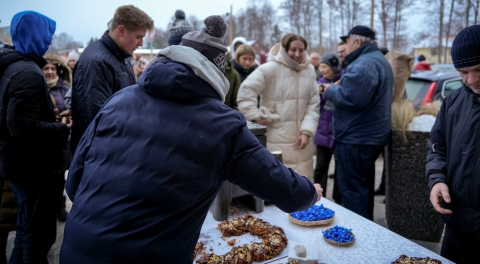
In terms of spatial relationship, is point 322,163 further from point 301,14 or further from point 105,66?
point 301,14

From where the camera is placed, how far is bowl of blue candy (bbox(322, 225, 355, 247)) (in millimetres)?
1611

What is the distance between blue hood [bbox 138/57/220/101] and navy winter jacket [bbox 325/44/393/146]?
212 centimetres

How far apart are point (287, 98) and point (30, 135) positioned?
2.10 metres

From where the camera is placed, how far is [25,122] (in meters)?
2.16

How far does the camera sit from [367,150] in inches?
123

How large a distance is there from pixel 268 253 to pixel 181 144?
667mm

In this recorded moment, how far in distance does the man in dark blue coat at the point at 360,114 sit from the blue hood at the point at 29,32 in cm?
220

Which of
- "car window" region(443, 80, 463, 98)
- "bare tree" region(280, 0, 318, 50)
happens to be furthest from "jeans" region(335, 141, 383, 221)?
"bare tree" region(280, 0, 318, 50)

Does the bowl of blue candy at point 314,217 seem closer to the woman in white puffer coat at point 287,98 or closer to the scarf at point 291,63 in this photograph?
the woman in white puffer coat at point 287,98

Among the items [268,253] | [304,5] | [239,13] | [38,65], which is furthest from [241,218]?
[239,13]

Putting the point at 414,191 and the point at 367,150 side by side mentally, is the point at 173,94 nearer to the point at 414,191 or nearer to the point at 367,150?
the point at 367,150

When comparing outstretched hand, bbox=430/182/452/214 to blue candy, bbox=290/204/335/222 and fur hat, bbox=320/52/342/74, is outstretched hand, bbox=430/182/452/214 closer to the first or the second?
blue candy, bbox=290/204/335/222

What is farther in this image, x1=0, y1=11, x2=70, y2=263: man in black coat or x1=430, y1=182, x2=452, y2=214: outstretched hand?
x1=0, y1=11, x2=70, y2=263: man in black coat

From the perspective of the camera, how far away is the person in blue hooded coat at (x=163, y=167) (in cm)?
109
